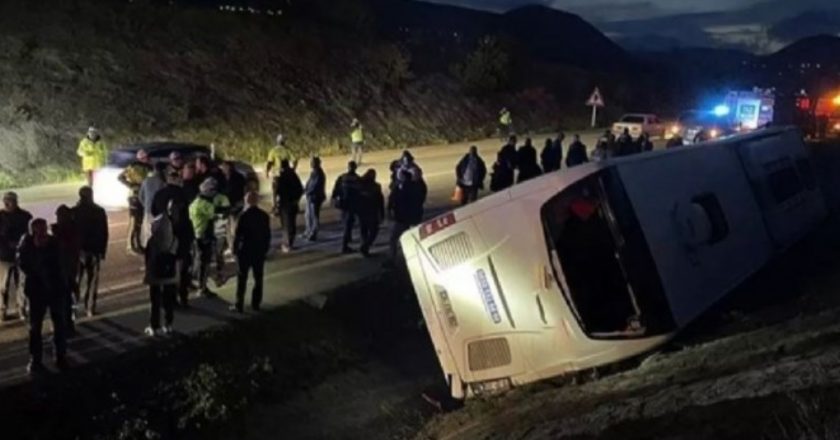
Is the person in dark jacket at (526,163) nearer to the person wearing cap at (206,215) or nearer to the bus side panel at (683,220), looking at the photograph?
the bus side panel at (683,220)

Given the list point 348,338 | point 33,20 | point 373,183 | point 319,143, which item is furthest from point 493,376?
point 33,20

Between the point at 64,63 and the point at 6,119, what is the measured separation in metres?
4.74

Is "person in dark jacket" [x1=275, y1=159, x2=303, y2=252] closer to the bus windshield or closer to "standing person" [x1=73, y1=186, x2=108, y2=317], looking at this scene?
"standing person" [x1=73, y1=186, x2=108, y2=317]

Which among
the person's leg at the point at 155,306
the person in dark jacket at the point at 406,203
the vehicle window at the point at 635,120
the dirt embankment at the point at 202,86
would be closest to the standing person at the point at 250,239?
the person's leg at the point at 155,306

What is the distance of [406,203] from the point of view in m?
15.8

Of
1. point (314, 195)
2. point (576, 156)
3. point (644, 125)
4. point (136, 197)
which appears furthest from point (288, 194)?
point (644, 125)

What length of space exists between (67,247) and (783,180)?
998 centimetres

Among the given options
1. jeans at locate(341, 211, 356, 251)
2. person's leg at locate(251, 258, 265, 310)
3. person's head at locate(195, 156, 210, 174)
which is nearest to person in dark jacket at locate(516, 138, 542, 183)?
jeans at locate(341, 211, 356, 251)

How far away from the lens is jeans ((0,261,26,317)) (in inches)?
449

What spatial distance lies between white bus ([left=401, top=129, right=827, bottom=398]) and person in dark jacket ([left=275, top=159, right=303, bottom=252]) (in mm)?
4994

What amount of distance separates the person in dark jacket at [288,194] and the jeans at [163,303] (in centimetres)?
413

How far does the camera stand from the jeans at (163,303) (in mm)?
11578

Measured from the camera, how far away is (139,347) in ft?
37.2

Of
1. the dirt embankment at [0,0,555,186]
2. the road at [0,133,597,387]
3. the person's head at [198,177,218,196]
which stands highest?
the dirt embankment at [0,0,555,186]
